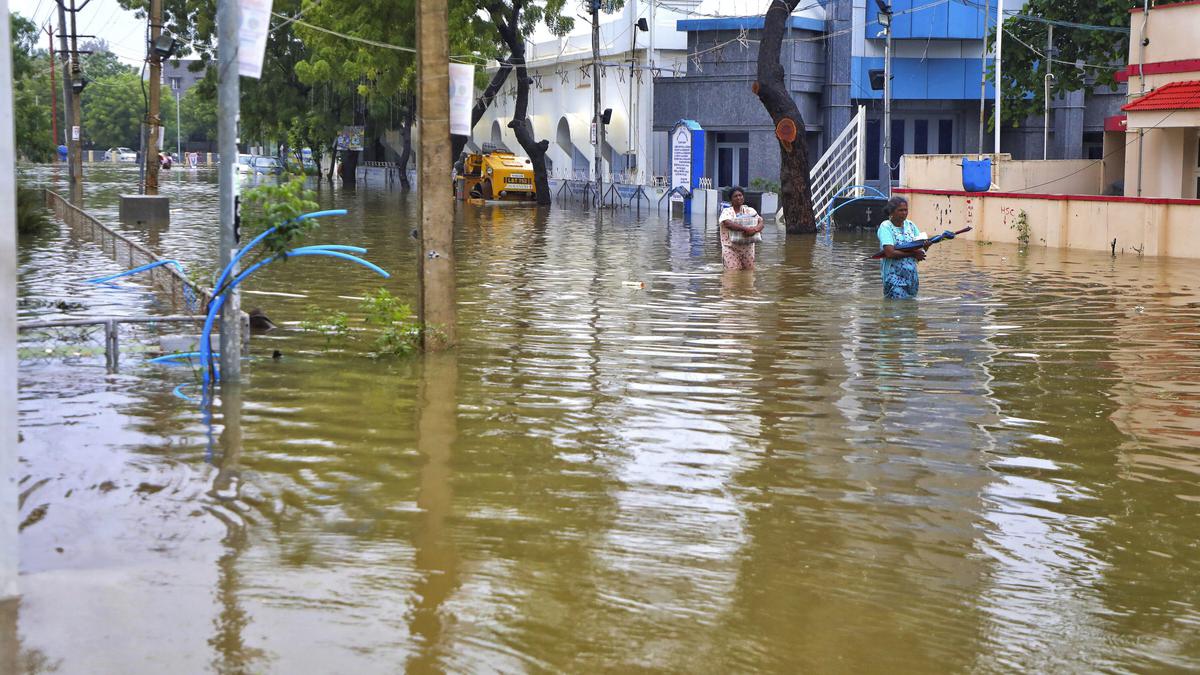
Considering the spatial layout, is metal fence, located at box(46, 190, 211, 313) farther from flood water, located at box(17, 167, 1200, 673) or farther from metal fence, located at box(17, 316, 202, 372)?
flood water, located at box(17, 167, 1200, 673)

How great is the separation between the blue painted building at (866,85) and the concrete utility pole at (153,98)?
19.6 meters

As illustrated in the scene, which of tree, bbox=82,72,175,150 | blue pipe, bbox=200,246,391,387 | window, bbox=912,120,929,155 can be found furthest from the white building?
tree, bbox=82,72,175,150

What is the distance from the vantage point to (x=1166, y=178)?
31375 mm

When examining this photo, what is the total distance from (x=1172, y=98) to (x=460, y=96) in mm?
21227

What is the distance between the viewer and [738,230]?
2047 cm

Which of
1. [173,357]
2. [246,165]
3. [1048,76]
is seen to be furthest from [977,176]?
[246,165]

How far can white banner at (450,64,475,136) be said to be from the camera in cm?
1298

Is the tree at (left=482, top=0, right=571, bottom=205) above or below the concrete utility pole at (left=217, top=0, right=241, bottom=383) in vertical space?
above

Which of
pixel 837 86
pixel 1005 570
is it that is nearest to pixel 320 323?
pixel 1005 570

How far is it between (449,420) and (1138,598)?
16.5ft

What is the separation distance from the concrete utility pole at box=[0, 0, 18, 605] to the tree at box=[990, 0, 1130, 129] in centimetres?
3646

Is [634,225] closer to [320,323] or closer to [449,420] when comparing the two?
[320,323]

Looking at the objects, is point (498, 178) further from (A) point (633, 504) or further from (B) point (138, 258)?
(A) point (633, 504)

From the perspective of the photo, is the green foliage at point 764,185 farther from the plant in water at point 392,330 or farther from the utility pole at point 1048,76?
the plant in water at point 392,330
